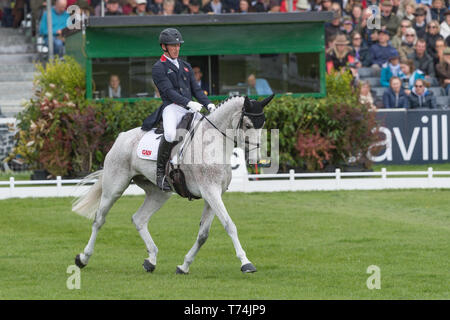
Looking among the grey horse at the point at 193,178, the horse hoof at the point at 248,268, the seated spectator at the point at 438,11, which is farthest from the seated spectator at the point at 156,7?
the horse hoof at the point at 248,268

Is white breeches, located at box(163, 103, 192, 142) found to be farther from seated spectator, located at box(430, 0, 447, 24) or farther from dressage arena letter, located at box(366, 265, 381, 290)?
seated spectator, located at box(430, 0, 447, 24)

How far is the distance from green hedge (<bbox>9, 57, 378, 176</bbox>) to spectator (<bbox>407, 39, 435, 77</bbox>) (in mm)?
5451

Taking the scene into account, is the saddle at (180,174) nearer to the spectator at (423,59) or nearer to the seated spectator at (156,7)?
the seated spectator at (156,7)

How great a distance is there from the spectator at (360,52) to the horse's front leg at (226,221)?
1631 centimetres

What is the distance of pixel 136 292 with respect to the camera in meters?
10.8

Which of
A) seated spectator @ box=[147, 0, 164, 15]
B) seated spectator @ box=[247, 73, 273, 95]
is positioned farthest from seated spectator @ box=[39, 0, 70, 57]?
seated spectator @ box=[247, 73, 273, 95]

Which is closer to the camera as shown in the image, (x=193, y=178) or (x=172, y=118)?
(x=193, y=178)

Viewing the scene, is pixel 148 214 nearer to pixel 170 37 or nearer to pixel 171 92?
pixel 171 92

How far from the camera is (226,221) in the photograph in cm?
1154

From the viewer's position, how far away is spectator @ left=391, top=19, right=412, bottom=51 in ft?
92.9

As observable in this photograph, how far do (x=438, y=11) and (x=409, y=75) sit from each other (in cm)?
353

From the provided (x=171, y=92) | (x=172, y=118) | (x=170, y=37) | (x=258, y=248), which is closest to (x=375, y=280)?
(x=172, y=118)

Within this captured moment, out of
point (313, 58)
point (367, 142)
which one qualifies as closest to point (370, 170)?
point (367, 142)
